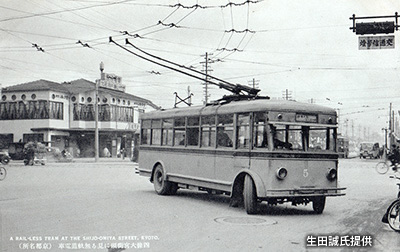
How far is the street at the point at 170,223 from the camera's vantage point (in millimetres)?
7184

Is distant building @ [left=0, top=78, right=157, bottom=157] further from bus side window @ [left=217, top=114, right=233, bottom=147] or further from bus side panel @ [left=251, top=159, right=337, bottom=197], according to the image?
bus side panel @ [left=251, top=159, right=337, bottom=197]

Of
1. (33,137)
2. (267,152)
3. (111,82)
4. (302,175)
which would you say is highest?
(111,82)

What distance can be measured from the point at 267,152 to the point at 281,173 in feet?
1.75

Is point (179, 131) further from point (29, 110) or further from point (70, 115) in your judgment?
point (70, 115)

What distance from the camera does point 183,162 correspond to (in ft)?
45.0

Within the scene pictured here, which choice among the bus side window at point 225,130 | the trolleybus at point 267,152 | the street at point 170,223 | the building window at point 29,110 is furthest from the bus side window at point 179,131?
the building window at point 29,110

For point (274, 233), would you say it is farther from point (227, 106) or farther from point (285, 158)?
point (227, 106)

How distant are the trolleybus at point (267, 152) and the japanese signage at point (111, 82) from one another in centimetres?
4032

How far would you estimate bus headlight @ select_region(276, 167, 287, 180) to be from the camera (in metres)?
10.3

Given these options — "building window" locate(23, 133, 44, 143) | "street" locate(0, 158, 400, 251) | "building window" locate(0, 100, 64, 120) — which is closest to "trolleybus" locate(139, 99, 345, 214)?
"street" locate(0, 158, 400, 251)

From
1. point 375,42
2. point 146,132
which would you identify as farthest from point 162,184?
point 375,42

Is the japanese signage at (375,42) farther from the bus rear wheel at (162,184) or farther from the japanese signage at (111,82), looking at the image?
the japanese signage at (111,82)

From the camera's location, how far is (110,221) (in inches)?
365

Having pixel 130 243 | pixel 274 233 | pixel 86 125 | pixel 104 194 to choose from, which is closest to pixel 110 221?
pixel 130 243
